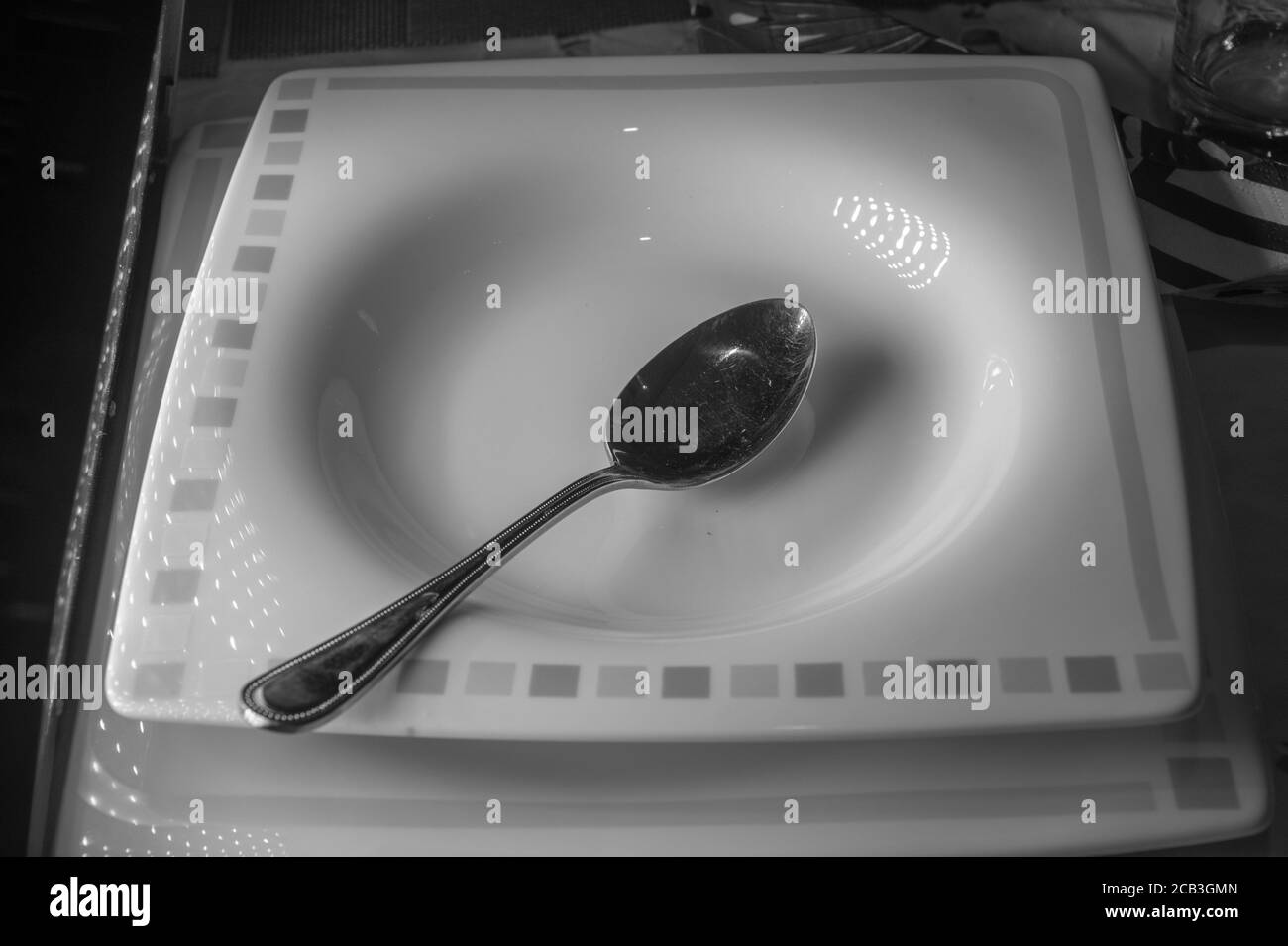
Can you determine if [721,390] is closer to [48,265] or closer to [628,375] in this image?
[628,375]

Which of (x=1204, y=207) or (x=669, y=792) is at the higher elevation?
(x=1204, y=207)

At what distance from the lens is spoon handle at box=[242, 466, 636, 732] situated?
0.21m

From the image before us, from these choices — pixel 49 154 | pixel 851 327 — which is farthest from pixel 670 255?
pixel 49 154

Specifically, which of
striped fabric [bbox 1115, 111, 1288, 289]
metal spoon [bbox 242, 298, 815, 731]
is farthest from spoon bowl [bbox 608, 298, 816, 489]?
striped fabric [bbox 1115, 111, 1288, 289]

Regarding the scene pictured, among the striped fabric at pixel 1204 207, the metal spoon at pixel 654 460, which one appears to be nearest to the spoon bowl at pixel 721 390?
the metal spoon at pixel 654 460

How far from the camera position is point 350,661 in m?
0.21

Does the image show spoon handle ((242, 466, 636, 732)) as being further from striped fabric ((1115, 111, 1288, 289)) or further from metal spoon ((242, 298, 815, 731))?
striped fabric ((1115, 111, 1288, 289))

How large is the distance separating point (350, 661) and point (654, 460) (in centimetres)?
10

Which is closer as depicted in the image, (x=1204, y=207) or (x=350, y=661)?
(x=350, y=661)

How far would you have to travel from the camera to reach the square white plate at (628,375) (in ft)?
0.72

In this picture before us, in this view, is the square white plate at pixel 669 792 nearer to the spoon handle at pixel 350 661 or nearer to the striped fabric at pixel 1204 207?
the spoon handle at pixel 350 661

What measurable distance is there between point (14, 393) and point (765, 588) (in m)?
0.18

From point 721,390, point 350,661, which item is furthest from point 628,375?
point 350,661

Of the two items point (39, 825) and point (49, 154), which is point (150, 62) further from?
point (39, 825)
